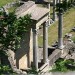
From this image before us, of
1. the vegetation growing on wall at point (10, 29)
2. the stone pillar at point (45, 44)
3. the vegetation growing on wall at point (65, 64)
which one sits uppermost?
the vegetation growing on wall at point (10, 29)

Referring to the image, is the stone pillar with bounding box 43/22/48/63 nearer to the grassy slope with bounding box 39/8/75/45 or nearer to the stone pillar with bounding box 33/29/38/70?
the stone pillar with bounding box 33/29/38/70

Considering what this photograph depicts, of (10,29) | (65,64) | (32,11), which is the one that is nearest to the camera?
(10,29)

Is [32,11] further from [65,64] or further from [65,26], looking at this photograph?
[65,26]

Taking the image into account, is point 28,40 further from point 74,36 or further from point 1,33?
point 74,36

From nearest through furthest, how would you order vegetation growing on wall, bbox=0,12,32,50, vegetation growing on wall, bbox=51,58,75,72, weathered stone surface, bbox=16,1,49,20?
1. vegetation growing on wall, bbox=0,12,32,50
2. weathered stone surface, bbox=16,1,49,20
3. vegetation growing on wall, bbox=51,58,75,72

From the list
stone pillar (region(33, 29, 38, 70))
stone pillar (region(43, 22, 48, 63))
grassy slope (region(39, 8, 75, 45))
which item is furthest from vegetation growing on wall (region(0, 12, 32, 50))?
grassy slope (region(39, 8, 75, 45))

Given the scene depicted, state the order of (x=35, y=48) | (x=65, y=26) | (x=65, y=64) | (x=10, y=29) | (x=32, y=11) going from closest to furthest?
(x=10, y=29), (x=32, y=11), (x=35, y=48), (x=65, y=64), (x=65, y=26)

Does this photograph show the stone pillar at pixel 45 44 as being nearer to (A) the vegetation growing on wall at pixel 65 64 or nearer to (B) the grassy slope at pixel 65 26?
(A) the vegetation growing on wall at pixel 65 64

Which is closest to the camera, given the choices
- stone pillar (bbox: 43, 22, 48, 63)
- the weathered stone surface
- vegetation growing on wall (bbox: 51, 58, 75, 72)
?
the weathered stone surface

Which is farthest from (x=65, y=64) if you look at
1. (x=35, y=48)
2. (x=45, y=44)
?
(x=35, y=48)

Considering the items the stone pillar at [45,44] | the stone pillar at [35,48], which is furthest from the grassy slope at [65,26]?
the stone pillar at [35,48]

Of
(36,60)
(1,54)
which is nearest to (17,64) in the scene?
(36,60)
